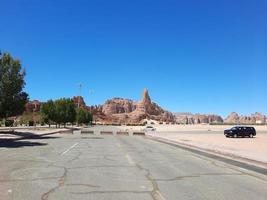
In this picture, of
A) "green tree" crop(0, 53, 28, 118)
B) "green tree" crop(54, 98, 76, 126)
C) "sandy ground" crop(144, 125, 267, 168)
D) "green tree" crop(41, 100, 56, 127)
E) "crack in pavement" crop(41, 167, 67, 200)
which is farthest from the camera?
"green tree" crop(54, 98, 76, 126)

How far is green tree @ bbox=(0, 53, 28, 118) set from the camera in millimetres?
51375

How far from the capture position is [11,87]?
51938mm

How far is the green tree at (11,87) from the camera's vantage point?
51.4m

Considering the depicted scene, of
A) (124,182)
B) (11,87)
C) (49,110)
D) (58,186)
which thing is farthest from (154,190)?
(49,110)

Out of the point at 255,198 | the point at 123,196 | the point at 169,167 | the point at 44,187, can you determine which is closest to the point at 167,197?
the point at 123,196

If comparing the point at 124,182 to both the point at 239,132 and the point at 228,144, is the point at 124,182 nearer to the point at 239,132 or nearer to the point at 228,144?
the point at 228,144

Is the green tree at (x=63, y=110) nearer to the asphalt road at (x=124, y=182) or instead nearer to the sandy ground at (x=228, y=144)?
the sandy ground at (x=228, y=144)

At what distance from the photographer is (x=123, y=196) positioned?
1088cm

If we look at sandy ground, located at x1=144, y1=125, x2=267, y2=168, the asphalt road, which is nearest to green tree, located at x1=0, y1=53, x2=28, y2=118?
sandy ground, located at x1=144, y1=125, x2=267, y2=168

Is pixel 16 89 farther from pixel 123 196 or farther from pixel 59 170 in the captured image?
pixel 123 196

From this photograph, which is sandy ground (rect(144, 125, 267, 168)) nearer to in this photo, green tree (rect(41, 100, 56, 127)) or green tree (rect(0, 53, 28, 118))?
green tree (rect(0, 53, 28, 118))

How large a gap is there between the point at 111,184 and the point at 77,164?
6.26 meters

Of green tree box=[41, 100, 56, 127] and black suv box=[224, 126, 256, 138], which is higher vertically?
green tree box=[41, 100, 56, 127]

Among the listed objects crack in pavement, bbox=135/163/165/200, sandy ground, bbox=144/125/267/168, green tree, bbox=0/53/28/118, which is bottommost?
crack in pavement, bbox=135/163/165/200
